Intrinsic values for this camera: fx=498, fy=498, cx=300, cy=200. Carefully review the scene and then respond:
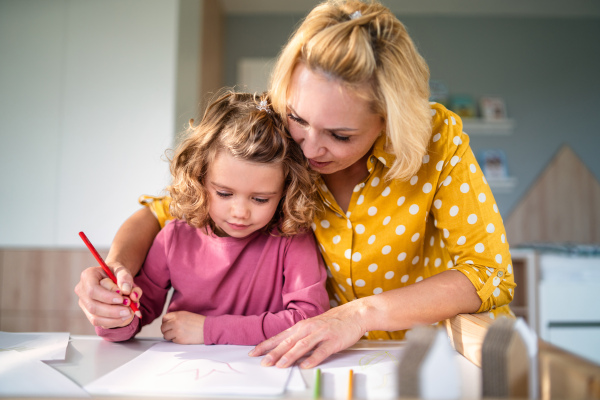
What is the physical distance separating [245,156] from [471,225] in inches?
17.8

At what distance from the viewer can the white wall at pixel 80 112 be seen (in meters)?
2.68

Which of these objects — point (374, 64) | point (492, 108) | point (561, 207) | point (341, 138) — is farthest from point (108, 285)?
point (561, 207)

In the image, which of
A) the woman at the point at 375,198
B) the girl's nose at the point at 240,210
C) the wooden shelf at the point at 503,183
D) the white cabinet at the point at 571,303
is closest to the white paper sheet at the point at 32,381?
the woman at the point at 375,198

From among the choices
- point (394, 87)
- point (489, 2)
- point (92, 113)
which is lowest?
point (394, 87)

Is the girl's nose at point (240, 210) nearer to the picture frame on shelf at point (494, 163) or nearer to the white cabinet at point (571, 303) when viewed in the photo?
the white cabinet at point (571, 303)

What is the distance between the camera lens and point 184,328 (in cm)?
89

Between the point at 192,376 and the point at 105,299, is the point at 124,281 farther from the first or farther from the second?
the point at 192,376

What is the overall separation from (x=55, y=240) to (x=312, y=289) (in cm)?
220

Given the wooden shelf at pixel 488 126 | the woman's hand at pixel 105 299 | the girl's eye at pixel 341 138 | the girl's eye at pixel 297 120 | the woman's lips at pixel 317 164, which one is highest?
the wooden shelf at pixel 488 126

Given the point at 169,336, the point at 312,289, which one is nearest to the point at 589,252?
the point at 312,289

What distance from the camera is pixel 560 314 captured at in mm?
2715

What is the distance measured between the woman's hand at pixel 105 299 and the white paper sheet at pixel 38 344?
7 centimetres

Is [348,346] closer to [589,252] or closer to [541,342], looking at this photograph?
[541,342]

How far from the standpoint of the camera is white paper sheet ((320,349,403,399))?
2.00 ft
